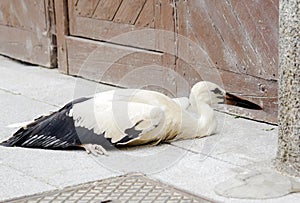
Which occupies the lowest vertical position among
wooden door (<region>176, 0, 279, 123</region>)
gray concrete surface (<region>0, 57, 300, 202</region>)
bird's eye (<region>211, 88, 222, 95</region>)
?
gray concrete surface (<region>0, 57, 300, 202</region>)

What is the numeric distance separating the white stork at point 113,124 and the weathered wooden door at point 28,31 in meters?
2.62

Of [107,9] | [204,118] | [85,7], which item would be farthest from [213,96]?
[85,7]

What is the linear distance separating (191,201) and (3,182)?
1121 mm

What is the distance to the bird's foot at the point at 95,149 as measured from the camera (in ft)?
16.1

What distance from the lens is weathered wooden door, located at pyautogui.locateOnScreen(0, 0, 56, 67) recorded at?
7.65m

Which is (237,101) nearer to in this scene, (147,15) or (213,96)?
(213,96)

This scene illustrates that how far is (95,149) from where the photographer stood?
4.93 m

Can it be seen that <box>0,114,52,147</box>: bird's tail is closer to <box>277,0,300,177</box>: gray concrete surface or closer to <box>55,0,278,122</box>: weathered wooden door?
<box>55,0,278,122</box>: weathered wooden door

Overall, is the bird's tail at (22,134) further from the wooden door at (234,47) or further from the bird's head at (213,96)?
the wooden door at (234,47)

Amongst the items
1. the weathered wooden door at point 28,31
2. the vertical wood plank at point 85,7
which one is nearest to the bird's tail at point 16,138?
the vertical wood plank at point 85,7

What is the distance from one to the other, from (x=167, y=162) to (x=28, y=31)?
145 inches

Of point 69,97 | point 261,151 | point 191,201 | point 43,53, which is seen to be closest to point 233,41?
point 261,151

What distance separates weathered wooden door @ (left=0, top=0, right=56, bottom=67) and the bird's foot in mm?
2880

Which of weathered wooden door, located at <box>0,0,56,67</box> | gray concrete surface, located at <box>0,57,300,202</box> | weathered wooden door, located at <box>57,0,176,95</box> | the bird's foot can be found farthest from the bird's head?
weathered wooden door, located at <box>0,0,56,67</box>
